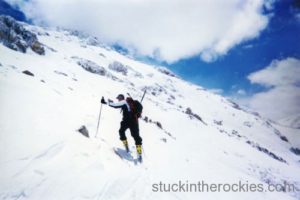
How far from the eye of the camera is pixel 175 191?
812cm

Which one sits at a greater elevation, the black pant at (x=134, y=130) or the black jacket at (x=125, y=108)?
the black jacket at (x=125, y=108)

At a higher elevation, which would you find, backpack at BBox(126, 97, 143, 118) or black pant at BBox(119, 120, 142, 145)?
backpack at BBox(126, 97, 143, 118)

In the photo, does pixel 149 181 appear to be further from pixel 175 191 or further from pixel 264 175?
pixel 264 175

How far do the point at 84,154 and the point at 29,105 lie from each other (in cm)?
303

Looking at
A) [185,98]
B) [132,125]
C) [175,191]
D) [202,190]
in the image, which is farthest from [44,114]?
[185,98]

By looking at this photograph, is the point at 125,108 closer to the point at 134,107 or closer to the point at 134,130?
the point at 134,107

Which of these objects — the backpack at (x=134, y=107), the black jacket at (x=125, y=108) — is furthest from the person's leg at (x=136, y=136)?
the backpack at (x=134, y=107)

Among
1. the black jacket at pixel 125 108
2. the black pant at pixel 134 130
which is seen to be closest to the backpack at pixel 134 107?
the black jacket at pixel 125 108

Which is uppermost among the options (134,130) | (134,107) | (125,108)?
(134,107)

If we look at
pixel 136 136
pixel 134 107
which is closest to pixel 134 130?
pixel 136 136

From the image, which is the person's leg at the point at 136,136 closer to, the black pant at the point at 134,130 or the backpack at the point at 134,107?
the black pant at the point at 134,130

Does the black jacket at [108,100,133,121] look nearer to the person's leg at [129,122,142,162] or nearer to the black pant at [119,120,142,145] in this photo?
the black pant at [119,120,142,145]

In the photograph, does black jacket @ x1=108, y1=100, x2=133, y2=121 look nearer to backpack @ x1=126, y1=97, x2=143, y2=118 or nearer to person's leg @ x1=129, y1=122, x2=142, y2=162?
backpack @ x1=126, y1=97, x2=143, y2=118

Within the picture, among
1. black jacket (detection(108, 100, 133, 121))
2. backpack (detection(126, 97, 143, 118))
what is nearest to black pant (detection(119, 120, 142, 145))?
black jacket (detection(108, 100, 133, 121))
